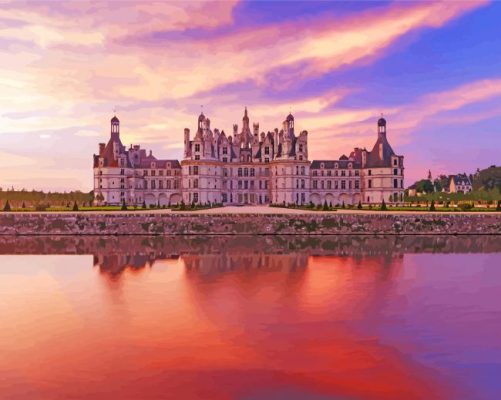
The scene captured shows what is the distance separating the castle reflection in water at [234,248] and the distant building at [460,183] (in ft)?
349

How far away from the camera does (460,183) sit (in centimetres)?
14000

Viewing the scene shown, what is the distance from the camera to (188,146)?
8169cm

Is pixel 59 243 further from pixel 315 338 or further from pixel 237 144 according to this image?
pixel 237 144

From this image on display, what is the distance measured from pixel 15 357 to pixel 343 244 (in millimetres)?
25538

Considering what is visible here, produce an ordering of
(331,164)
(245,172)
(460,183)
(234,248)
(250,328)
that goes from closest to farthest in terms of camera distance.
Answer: (250,328), (234,248), (245,172), (331,164), (460,183)

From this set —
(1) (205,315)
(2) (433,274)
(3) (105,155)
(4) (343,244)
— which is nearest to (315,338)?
(1) (205,315)

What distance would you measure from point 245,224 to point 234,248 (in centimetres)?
930

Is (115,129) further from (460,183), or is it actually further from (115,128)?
(460,183)

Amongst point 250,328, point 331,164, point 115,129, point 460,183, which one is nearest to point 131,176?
point 115,129

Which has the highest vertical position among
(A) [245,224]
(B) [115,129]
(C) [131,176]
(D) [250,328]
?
(B) [115,129]

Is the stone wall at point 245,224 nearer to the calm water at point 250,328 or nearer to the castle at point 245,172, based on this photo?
the calm water at point 250,328

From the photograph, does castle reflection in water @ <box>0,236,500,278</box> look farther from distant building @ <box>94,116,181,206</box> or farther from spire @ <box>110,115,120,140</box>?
spire @ <box>110,115,120,140</box>

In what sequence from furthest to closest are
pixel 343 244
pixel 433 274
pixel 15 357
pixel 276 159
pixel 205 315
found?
1. pixel 276 159
2. pixel 343 244
3. pixel 433 274
4. pixel 205 315
5. pixel 15 357

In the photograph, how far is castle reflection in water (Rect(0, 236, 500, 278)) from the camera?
26672 mm
